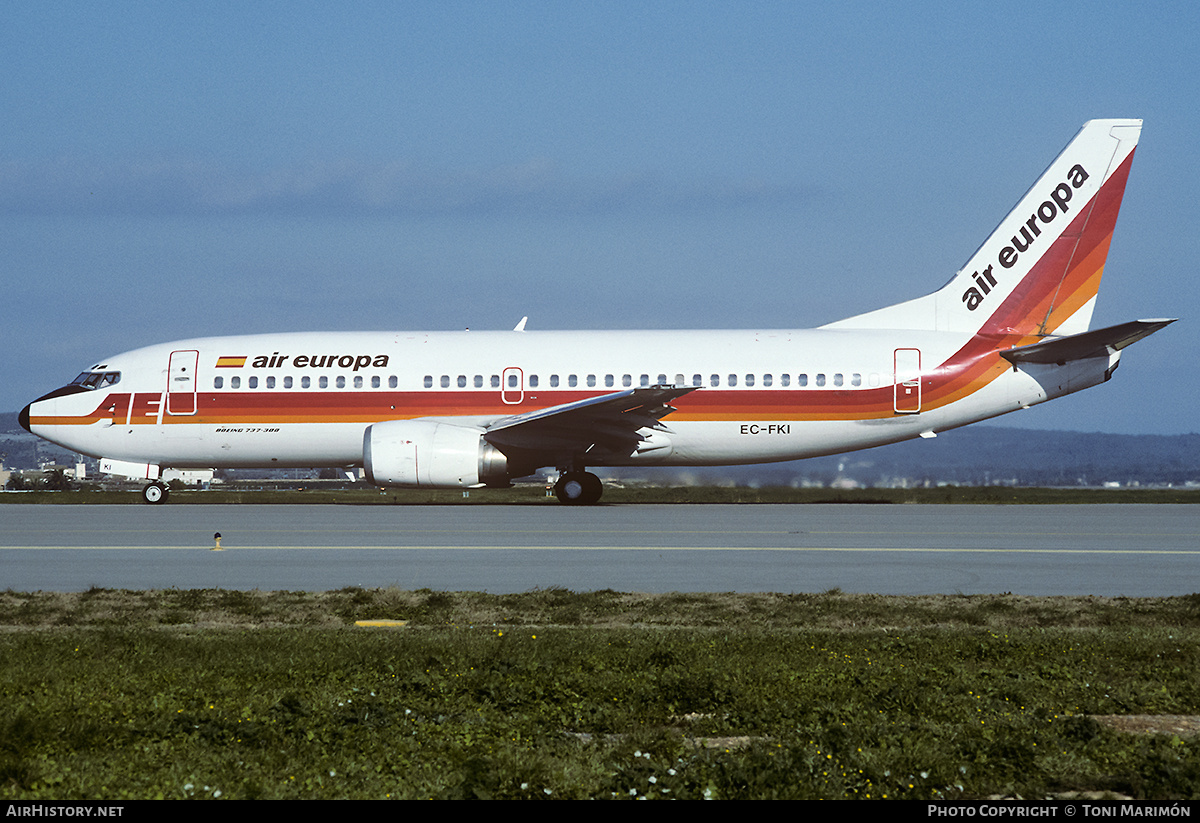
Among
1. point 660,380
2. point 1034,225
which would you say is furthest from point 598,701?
point 1034,225

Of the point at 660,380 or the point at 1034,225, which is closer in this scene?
the point at 660,380

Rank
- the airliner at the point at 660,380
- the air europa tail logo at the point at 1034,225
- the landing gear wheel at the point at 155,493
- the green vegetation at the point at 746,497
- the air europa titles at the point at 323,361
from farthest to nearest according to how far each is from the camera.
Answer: the green vegetation at the point at 746,497 < the landing gear wheel at the point at 155,493 < the air europa tail logo at the point at 1034,225 < the air europa titles at the point at 323,361 < the airliner at the point at 660,380

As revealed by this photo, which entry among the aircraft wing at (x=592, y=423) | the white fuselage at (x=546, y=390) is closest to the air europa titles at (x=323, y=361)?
the white fuselage at (x=546, y=390)

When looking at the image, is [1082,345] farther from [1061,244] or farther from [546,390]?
[546,390]

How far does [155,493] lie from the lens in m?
28.9

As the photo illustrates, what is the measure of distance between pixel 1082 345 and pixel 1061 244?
317 cm

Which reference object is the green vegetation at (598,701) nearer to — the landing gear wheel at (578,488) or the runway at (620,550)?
the runway at (620,550)

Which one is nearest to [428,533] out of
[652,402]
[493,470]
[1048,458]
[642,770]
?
[493,470]

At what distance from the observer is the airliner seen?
87.3ft

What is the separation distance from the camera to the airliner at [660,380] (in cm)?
2661

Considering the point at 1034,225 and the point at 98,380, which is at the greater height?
the point at 1034,225

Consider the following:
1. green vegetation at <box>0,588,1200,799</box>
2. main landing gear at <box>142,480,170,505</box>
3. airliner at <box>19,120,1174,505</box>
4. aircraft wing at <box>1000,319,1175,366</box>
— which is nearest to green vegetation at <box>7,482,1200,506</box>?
main landing gear at <box>142,480,170,505</box>

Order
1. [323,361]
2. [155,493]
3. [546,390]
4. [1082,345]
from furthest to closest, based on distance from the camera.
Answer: [155,493] < [323,361] < [546,390] < [1082,345]

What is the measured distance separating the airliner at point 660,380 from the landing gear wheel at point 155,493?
0.82 meters
